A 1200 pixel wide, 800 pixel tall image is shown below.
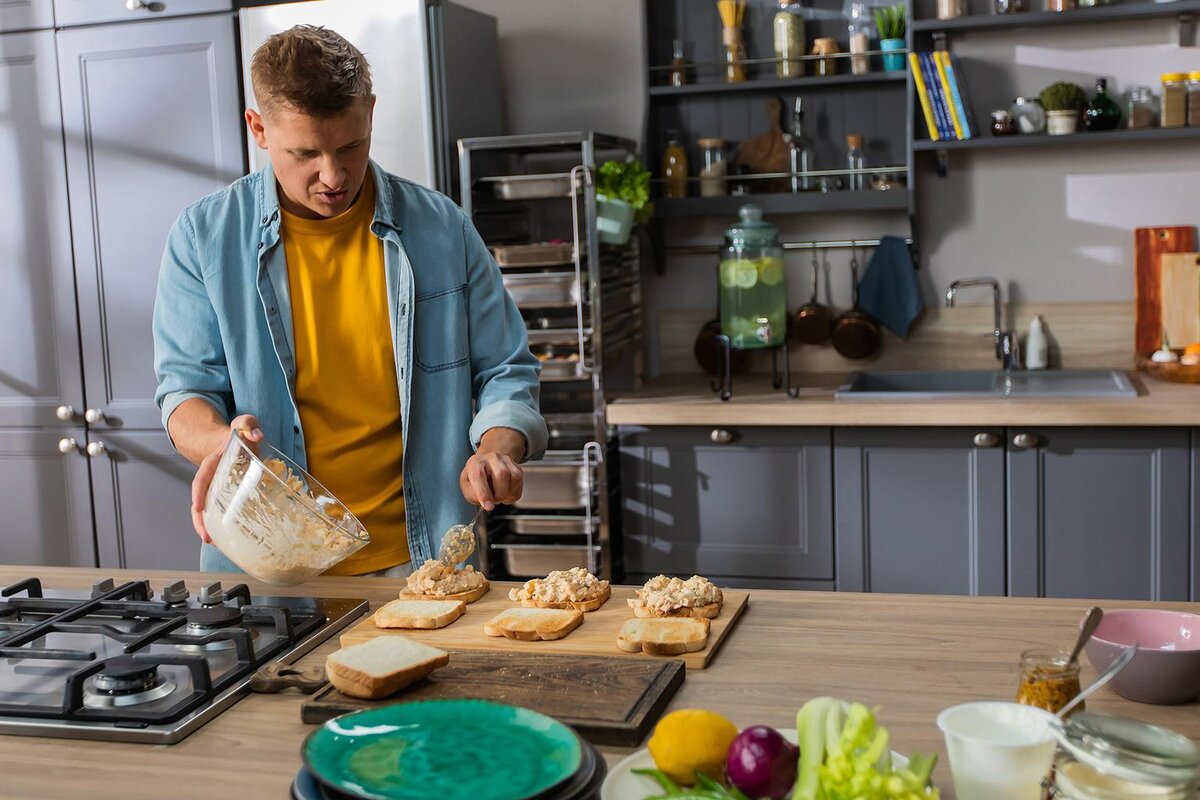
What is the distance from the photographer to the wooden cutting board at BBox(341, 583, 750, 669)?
1.48m

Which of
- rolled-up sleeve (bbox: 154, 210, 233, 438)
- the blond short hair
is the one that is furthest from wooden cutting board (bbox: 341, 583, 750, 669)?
the blond short hair

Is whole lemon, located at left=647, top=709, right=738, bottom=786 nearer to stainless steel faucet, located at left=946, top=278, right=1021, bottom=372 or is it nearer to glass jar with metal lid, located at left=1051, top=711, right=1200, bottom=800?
glass jar with metal lid, located at left=1051, top=711, right=1200, bottom=800

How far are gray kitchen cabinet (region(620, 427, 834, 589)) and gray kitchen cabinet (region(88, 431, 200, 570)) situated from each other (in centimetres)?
130

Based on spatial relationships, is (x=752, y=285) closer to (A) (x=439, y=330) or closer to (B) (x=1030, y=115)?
(B) (x=1030, y=115)

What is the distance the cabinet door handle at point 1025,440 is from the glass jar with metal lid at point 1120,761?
85.4 inches

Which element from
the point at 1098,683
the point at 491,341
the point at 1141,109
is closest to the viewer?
the point at 1098,683

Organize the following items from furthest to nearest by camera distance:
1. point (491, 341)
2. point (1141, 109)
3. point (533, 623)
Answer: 1. point (1141, 109)
2. point (491, 341)
3. point (533, 623)

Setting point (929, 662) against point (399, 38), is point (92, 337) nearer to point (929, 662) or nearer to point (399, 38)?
point (399, 38)

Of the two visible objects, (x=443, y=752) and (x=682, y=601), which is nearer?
(x=443, y=752)

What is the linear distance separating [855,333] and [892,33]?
844 millimetres

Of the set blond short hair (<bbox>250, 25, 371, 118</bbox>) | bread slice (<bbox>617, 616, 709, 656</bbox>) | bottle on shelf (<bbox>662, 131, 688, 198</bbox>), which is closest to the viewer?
bread slice (<bbox>617, 616, 709, 656</bbox>)

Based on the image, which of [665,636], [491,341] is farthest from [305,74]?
[665,636]

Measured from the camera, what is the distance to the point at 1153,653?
4.04 ft

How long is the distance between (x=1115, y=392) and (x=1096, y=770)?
2397mm
